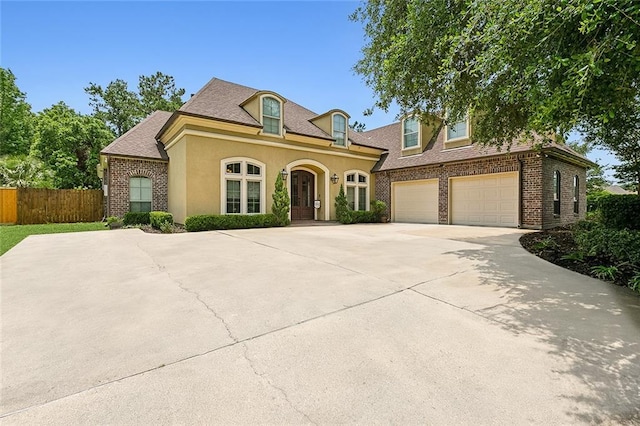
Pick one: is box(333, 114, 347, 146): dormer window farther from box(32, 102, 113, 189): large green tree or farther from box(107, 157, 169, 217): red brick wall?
box(32, 102, 113, 189): large green tree

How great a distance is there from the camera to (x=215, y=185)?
12289 millimetres

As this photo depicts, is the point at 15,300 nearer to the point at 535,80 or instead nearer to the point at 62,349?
the point at 62,349

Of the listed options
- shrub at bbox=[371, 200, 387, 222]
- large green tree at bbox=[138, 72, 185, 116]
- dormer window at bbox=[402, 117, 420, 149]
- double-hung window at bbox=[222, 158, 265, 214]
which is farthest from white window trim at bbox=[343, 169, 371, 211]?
large green tree at bbox=[138, 72, 185, 116]

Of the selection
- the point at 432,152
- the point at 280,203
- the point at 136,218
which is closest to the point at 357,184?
the point at 432,152

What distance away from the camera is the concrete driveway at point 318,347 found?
1.72 meters

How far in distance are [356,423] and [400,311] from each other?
174cm

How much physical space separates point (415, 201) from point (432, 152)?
9.50 ft

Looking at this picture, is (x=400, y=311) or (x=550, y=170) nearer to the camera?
(x=400, y=311)

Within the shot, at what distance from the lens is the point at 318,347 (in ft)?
7.97

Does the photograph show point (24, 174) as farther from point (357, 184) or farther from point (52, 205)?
point (357, 184)

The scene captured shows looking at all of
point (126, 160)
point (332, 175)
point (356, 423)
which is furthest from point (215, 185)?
point (356, 423)

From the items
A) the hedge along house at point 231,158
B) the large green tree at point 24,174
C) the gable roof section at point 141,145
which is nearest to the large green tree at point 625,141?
the hedge along house at point 231,158

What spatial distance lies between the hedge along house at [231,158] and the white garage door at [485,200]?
5.61 metres

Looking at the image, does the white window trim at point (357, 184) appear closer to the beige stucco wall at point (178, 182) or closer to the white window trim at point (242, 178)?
the white window trim at point (242, 178)
